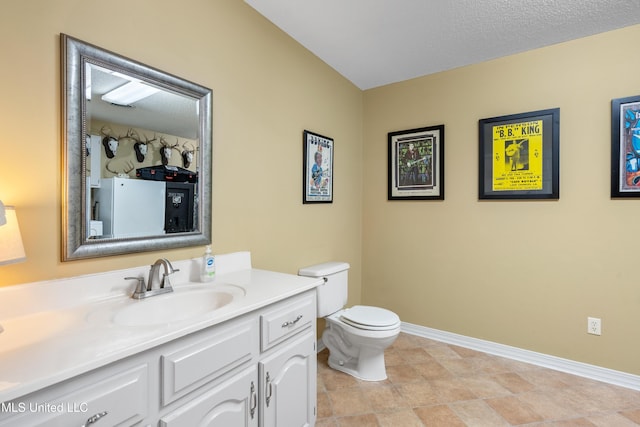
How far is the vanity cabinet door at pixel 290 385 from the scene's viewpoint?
4.11ft

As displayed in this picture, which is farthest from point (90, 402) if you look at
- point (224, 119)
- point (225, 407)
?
point (224, 119)

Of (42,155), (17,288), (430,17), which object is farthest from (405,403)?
(430,17)

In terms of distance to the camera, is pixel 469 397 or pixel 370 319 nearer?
pixel 469 397

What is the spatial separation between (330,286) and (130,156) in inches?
60.9

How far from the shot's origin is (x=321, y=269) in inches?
89.8

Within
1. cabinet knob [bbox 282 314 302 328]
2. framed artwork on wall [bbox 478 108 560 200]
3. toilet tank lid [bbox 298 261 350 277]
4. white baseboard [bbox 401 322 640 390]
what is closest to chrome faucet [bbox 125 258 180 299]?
cabinet knob [bbox 282 314 302 328]

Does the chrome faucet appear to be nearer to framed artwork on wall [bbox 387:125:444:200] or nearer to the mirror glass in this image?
the mirror glass

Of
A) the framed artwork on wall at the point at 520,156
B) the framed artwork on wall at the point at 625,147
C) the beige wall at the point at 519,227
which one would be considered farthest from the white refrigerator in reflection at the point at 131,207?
the framed artwork on wall at the point at 625,147

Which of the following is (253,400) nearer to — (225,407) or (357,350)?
(225,407)

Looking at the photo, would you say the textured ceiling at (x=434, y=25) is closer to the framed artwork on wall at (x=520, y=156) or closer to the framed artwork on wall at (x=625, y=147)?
the framed artwork on wall at (x=625, y=147)

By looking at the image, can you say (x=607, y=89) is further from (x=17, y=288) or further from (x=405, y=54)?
(x=17, y=288)

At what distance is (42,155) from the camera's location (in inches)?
42.2

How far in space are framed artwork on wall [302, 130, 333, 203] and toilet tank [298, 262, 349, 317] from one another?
0.54m

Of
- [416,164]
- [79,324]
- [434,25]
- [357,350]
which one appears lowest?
[357,350]
